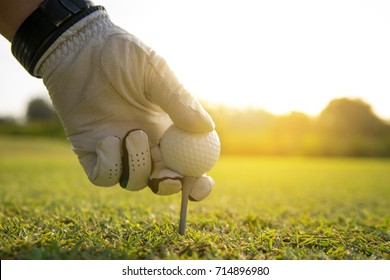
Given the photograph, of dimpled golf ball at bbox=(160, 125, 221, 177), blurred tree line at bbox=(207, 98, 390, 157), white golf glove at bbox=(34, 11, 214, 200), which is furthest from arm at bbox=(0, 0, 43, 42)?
blurred tree line at bbox=(207, 98, 390, 157)

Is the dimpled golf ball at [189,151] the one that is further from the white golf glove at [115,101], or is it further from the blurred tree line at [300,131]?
the blurred tree line at [300,131]

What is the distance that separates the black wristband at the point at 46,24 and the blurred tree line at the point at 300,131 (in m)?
25.2

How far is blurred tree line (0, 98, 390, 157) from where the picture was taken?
27188 millimetres

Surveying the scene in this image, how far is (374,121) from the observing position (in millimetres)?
33094

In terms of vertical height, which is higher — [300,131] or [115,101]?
[115,101]

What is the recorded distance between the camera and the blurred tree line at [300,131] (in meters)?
27.2

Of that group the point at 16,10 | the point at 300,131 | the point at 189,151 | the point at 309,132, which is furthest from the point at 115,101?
the point at 309,132

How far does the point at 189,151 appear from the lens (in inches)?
71.2

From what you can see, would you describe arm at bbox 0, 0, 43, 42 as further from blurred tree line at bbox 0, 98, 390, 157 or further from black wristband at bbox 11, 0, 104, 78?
blurred tree line at bbox 0, 98, 390, 157

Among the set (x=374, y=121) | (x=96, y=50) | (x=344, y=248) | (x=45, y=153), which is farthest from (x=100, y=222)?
(x=374, y=121)

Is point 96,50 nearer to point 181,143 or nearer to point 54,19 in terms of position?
point 54,19

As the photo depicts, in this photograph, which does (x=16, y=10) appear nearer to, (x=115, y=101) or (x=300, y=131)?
(x=115, y=101)

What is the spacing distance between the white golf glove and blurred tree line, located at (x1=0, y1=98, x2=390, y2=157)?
2509 cm

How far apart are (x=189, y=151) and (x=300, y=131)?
1166 inches
